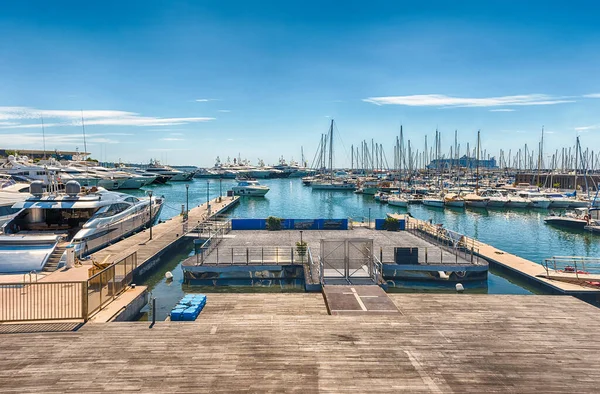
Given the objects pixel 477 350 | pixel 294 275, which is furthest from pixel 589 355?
pixel 294 275

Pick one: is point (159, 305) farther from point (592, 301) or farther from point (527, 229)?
point (527, 229)

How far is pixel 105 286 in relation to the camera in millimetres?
14078

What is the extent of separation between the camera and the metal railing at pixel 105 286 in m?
12.7

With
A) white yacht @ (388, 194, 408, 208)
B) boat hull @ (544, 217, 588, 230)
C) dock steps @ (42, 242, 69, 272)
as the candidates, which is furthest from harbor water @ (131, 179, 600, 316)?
dock steps @ (42, 242, 69, 272)

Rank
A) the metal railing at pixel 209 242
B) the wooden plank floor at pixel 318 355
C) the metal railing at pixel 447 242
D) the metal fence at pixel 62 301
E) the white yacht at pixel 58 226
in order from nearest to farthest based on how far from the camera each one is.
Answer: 1. the wooden plank floor at pixel 318 355
2. the metal fence at pixel 62 301
3. the white yacht at pixel 58 226
4. the metal railing at pixel 209 242
5. the metal railing at pixel 447 242

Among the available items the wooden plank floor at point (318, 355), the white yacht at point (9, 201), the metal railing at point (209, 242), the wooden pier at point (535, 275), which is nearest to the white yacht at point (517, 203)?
the wooden pier at point (535, 275)

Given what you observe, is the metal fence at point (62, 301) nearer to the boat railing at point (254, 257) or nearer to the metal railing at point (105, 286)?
the metal railing at point (105, 286)

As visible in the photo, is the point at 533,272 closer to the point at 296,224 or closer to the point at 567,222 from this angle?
the point at 296,224

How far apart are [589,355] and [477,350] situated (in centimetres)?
295

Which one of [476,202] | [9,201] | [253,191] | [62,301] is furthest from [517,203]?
[9,201]

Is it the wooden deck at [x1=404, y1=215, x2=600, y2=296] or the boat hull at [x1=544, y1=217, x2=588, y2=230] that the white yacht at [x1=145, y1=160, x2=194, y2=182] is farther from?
the wooden deck at [x1=404, y1=215, x2=600, y2=296]

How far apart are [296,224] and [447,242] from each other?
1264 cm

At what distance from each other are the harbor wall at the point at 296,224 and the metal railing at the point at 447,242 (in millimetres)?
6344

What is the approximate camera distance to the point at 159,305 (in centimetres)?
1986
